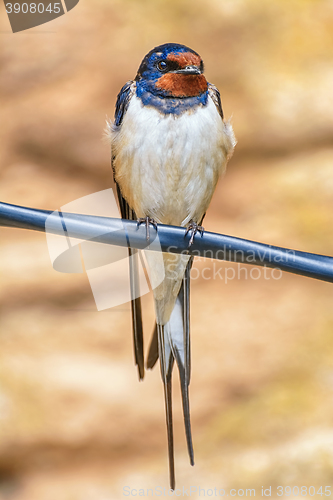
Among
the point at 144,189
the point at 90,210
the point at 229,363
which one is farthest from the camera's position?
the point at 229,363

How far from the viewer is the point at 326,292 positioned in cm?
176

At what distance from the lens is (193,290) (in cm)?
178

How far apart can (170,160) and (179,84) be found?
13 cm

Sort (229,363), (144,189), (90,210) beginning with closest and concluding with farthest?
(144,189) < (90,210) < (229,363)

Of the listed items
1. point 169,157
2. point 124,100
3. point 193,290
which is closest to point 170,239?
point 169,157

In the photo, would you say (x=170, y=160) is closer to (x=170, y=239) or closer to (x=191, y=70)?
(x=191, y=70)

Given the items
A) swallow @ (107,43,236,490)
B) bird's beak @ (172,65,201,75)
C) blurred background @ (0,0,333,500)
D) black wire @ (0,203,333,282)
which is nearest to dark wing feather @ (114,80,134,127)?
swallow @ (107,43,236,490)

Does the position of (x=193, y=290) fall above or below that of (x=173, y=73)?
below

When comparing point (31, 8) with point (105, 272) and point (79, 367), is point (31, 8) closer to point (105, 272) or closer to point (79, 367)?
point (105, 272)

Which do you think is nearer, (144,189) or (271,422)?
(144,189)

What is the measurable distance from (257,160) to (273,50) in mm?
383

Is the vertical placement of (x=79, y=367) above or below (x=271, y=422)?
above

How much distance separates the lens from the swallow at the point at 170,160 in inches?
32.9

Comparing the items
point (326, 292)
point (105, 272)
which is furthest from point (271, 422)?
point (105, 272)
